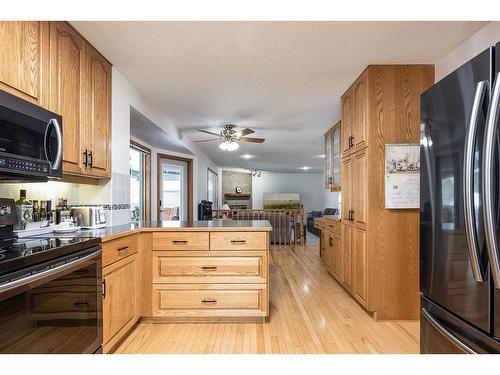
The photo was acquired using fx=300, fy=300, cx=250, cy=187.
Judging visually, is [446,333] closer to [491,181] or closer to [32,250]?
[491,181]

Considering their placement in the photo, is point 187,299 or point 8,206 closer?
point 8,206

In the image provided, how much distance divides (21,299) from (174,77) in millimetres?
2272

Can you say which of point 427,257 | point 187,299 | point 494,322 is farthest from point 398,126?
point 187,299

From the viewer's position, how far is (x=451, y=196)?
3.93 feet

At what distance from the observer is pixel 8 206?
5.80 ft

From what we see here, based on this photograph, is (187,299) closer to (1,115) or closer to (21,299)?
(21,299)

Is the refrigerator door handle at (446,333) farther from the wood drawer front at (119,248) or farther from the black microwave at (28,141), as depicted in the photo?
the black microwave at (28,141)

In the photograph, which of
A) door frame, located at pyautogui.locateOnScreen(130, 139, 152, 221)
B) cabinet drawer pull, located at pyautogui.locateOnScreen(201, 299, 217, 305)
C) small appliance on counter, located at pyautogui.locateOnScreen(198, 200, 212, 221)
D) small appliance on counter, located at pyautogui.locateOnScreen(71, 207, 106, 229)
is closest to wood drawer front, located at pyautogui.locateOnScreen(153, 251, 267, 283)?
cabinet drawer pull, located at pyautogui.locateOnScreen(201, 299, 217, 305)

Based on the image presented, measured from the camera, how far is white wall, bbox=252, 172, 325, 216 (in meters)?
12.4

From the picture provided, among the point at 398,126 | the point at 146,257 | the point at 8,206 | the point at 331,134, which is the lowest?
the point at 146,257

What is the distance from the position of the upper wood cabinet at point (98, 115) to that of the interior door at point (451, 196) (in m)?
2.24

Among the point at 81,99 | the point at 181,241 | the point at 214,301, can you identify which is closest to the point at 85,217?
the point at 181,241
